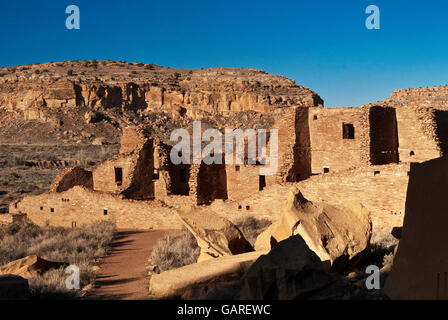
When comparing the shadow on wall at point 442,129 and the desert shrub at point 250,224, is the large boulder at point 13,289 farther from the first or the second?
the shadow on wall at point 442,129

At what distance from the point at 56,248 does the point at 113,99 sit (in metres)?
58.9

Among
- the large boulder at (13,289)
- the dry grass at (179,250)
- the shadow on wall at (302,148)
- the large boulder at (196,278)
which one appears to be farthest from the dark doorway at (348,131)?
the large boulder at (13,289)

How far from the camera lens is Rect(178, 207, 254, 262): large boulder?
8.71m

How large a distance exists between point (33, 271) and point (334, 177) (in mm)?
8482

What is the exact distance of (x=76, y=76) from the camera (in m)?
75.5

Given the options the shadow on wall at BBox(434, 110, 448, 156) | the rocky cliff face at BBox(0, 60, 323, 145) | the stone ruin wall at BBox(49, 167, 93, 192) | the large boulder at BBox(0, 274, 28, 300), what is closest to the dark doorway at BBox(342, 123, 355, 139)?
the shadow on wall at BBox(434, 110, 448, 156)

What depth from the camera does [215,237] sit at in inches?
351

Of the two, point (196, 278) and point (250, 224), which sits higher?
point (196, 278)

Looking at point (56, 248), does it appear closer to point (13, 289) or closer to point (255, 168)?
point (13, 289)

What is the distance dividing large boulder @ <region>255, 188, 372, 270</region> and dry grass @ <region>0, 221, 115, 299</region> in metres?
3.94

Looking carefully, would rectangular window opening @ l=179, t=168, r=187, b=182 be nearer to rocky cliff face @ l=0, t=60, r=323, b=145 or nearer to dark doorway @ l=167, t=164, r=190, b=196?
dark doorway @ l=167, t=164, r=190, b=196

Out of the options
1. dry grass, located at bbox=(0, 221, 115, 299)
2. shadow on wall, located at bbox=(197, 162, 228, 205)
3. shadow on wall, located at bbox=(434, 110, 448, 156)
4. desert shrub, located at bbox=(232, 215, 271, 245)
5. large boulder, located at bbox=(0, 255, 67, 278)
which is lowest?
dry grass, located at bbox=(0, 221, 115, 299)

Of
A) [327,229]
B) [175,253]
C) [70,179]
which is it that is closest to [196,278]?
[327,229]

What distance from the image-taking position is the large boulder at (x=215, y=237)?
8.71 m
